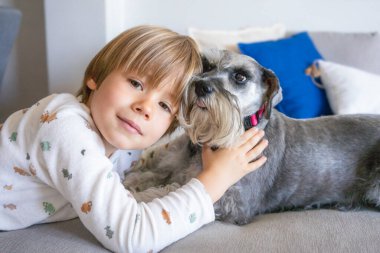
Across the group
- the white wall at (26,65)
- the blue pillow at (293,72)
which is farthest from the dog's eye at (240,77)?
the white wall at (26,65)

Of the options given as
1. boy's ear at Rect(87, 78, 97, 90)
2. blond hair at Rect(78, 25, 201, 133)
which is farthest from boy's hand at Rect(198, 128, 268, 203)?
boy's ear at Rect(87, 78, 97, 90)

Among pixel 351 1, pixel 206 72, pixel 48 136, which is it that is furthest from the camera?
pixel 351 1

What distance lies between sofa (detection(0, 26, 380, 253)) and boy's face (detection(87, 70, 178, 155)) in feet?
1.15

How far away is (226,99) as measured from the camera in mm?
1446

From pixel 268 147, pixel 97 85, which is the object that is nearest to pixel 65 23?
pixel 97 85

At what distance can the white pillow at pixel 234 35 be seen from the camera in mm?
3033

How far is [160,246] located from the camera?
1214mm

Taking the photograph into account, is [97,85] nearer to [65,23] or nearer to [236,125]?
[236,125]

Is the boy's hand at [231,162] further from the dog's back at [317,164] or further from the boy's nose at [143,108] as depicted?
the boy's nose at [143,108]

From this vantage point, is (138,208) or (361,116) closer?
Answer: (138,208)

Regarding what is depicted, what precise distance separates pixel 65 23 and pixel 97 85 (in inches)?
66.3

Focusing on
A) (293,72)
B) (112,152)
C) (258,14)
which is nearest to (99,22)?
(258,14)

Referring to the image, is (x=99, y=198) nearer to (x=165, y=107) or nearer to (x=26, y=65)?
(x=165, y=107)

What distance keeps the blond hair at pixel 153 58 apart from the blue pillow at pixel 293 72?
1342 millimetres
